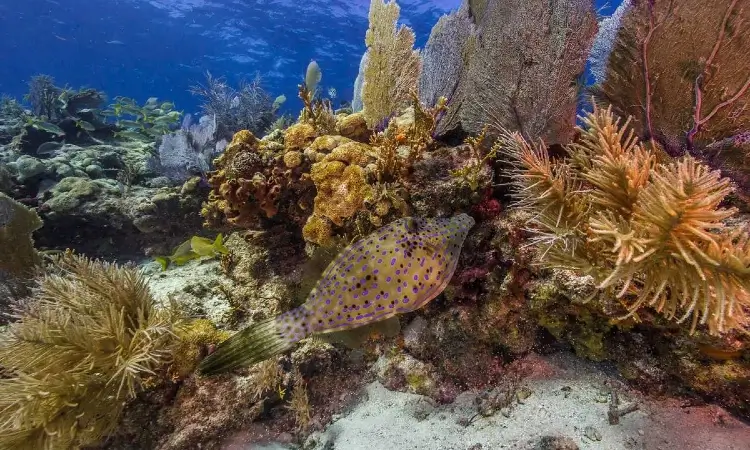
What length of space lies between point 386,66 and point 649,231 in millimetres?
4661

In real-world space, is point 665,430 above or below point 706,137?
below

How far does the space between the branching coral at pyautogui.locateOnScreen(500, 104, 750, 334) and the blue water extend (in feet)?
137

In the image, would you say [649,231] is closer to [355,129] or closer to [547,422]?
[547,422]

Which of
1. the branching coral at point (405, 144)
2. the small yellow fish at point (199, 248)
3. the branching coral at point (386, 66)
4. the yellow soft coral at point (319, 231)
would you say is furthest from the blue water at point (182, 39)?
the yellow soft coral at point (319, 231)

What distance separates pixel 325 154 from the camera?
4.84 meters

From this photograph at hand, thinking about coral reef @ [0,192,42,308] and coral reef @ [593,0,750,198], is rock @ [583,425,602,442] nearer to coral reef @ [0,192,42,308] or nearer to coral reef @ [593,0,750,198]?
coral reef @ [593,0,750,198]

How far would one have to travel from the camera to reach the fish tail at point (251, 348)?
313 cm

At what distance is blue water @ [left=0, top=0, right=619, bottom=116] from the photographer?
154ft

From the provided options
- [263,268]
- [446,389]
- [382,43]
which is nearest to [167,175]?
[263,268]

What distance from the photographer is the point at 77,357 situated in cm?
358

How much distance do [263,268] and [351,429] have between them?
246 cm

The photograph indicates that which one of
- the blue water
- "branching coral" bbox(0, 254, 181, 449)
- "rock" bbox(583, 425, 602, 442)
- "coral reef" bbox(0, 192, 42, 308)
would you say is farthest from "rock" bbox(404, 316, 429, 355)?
the blue water

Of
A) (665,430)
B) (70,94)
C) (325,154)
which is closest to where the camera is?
(665,430)

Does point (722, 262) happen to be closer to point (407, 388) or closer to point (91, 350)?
point (407, 388)
